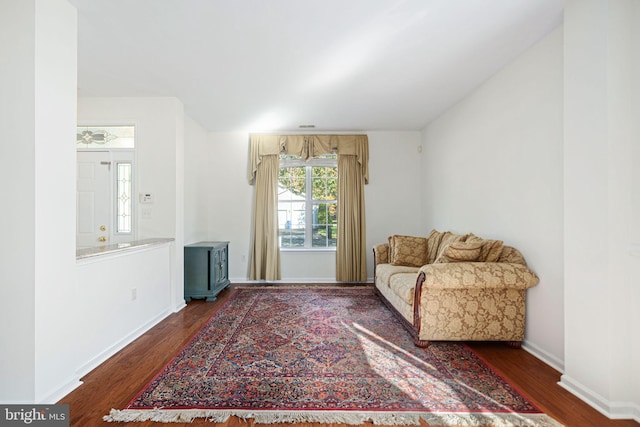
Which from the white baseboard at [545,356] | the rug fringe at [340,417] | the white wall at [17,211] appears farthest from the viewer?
the white baseboard at [545,356]

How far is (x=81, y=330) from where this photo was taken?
2.19m

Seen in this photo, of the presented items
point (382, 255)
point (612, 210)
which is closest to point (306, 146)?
point (382, 255)

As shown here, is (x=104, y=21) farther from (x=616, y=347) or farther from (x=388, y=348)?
(x=616, y=347)

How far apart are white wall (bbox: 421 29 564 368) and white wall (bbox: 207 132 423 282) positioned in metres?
1.34

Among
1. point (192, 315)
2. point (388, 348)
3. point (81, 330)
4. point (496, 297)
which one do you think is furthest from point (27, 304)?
point (496, 297)

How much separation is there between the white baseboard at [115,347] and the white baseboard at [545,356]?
3.59 m

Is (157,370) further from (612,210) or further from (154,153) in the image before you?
(612,210)

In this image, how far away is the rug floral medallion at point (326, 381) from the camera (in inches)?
67.0

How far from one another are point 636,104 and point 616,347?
144cm

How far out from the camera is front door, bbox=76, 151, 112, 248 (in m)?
3.61

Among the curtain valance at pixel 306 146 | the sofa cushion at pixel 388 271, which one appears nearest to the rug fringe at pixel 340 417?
the sofa cushion at pixel 388 271

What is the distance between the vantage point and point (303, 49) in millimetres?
2529

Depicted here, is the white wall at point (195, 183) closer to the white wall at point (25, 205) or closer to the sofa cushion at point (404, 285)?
the white wall at point (25, 205)

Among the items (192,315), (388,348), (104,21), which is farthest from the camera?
(192,315)
